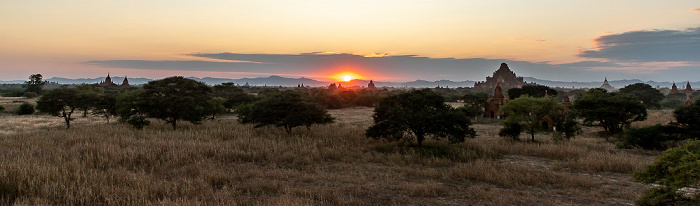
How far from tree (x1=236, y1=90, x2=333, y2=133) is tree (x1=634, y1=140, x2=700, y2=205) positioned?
16.7 metres

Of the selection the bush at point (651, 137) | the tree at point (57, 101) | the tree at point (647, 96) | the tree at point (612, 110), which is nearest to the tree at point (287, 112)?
the tree at point (57, 101)

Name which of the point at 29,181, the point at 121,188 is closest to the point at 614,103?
the point at 121,188

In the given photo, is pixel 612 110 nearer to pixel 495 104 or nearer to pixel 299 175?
pixel 495 104

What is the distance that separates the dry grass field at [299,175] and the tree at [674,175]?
9.56 feet

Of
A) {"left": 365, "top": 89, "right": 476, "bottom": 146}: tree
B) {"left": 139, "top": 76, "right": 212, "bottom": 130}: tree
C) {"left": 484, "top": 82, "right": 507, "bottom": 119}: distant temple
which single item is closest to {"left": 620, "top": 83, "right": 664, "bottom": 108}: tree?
{"left": 484, "top": 82, "right": 507, "bottom": 119}: distant temple

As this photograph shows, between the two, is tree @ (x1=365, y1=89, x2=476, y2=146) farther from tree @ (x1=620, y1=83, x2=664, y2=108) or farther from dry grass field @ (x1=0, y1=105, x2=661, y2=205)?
tree @ (x1=620, y1=83, x2=664, y2=108)

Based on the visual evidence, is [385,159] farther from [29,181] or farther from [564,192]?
[29,181]

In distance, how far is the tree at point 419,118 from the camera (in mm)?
15758

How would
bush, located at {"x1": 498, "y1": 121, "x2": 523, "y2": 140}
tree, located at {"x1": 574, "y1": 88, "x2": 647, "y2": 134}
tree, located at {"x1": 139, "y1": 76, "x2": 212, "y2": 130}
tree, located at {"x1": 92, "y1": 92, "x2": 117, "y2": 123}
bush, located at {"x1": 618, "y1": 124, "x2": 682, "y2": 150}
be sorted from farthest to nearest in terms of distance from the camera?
tree, located at {"x1": 92, "y1": 92, "x2": 117, "y2": 123}
tree, located at {"x1": 574, "y1": 88, "x2": 647, "y2": 134}
tree, located at {"x1": 139, "y1": 76, "x2": 212, "y2": 130}
bush, located at {"x1": 498, "y1": 121, "x2": 523, "y2": 140}
bush, located at {"x1": 618, "y1": 124, "x2": 682, "y2": 150}

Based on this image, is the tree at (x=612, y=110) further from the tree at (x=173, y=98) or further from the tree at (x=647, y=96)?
the tree at (x=647, y=96)

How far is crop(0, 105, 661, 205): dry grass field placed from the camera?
320 inches

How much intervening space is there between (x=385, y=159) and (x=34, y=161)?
11646 mm

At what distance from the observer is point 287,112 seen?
21219 millimetres

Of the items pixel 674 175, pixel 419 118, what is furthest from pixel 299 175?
pixel 674 175
